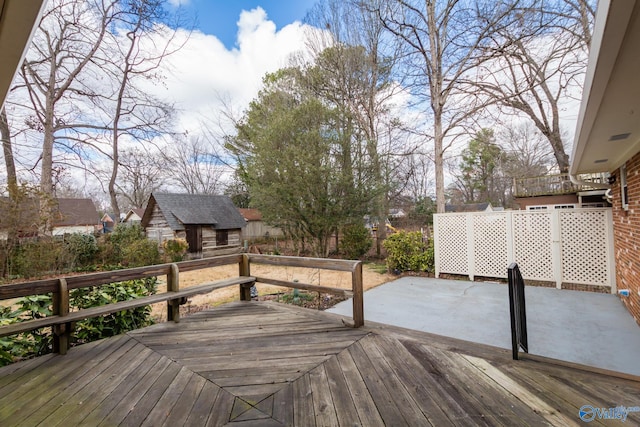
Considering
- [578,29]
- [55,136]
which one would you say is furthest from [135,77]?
[578,29]

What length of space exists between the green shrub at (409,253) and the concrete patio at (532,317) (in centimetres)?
146

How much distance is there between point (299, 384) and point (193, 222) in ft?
39.8

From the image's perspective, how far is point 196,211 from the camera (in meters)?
13.5

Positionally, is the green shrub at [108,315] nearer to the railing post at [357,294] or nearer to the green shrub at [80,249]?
the railing post at [357,294]

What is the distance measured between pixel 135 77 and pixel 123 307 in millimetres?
11312

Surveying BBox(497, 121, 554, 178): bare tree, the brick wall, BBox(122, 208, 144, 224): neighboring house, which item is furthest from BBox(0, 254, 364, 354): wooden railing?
BBox(122, 208, 144, 224): neighboring house

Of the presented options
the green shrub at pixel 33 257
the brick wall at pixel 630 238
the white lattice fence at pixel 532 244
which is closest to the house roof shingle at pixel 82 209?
the green shrub at pixel 33 257

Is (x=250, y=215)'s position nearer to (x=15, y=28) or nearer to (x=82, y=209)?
(x=82, y=209)

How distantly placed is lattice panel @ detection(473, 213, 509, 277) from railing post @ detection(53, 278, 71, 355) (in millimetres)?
7161

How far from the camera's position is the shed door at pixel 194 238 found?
12852 millimetres

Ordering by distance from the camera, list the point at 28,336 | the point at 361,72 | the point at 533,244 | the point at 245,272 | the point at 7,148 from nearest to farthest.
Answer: the point at 28,336 → the point at 245,272 → the point at 533,244 → the point at 7,148 → the point at 361,72

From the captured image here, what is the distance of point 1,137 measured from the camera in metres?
8.95

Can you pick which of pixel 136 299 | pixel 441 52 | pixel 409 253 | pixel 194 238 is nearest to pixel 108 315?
pixel 136 299

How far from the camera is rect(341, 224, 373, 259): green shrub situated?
1146 cm
